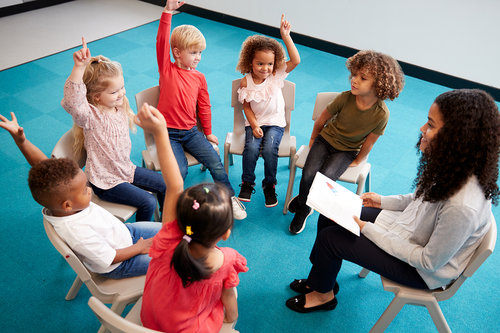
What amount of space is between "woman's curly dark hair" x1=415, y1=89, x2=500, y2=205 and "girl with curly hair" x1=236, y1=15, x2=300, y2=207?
1241 mm

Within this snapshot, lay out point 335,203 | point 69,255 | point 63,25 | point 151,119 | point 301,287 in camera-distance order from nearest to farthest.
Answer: point 151,119
point 69,255
point 335,203
point 301,287
point 63,25

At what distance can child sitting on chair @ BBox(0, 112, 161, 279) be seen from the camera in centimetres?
144

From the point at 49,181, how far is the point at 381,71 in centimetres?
181

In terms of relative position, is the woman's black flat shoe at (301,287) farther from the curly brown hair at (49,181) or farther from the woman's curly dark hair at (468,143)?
the curly brown hair at (49,181)

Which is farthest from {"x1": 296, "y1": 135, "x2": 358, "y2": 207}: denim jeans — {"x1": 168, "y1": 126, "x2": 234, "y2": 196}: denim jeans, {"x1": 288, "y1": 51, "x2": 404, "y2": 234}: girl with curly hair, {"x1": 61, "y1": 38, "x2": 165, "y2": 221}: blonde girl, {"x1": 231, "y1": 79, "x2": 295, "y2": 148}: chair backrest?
{"x1": 61, "y1": 38, "x2": 165, "y2": 221}: blonde girl

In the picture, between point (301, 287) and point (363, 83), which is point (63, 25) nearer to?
point (363, 83)

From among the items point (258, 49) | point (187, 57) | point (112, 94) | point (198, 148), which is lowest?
point (198, 148)

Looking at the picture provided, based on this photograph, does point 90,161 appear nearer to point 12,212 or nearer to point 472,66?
point 12,212

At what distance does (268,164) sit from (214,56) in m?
2.59


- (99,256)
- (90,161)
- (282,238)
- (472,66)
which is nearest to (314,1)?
(472,66)

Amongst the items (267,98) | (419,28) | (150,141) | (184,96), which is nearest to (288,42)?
(267,98)

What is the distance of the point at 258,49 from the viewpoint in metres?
2.49

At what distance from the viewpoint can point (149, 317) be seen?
1.32 metres

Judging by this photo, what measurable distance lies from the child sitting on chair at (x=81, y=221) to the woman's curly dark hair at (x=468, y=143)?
1310 mm
